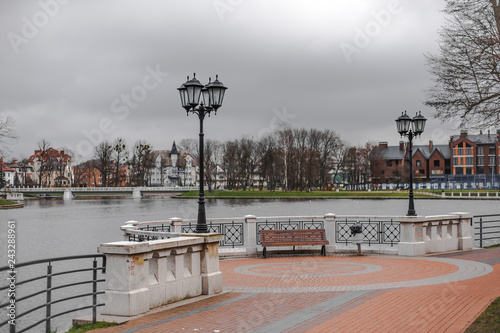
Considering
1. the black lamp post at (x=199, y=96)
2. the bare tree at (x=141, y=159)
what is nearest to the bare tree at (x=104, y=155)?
the bare tree at (x=141, y=159)

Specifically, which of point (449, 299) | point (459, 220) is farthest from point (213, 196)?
point (449, 299)

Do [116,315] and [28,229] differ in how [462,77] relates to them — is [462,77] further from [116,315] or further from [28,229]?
[28,229]

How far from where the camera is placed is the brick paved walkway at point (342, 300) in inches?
296

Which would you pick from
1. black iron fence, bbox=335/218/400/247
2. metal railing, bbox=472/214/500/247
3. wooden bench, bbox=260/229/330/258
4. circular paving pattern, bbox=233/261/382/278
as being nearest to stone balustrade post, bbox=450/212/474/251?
metal railing, bbox=472/214/500/247

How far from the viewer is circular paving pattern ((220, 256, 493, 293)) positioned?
11.0m

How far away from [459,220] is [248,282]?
9.57m

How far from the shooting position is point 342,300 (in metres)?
9.27

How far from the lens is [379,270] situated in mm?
13273

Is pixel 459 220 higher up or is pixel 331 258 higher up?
pixel 459 220

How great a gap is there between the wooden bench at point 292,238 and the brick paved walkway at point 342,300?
1787 millimetres

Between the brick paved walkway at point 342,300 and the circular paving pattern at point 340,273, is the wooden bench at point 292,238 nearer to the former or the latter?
the circular paving pattern at point 340,273

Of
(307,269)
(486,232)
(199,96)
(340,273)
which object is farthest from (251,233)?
(486,232)

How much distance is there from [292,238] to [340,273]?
3.81 meters

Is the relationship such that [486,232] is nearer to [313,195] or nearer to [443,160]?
[313,195]
